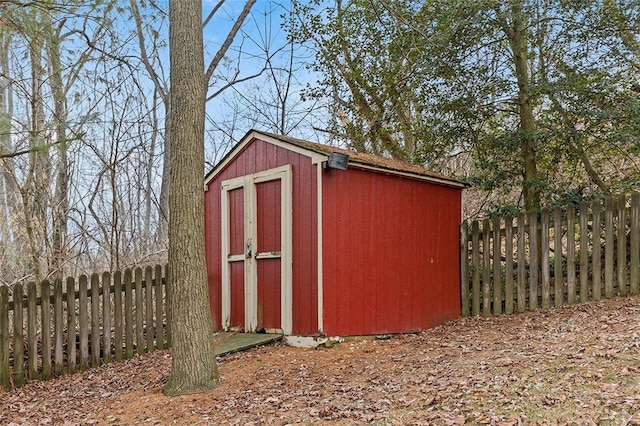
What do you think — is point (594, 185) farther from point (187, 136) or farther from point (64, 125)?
point (64, 125)

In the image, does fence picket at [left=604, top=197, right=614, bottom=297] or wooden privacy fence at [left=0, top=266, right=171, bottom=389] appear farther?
fence picket at [left=604, top=197, right=614, bottom=297]

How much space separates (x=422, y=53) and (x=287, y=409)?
5828mm

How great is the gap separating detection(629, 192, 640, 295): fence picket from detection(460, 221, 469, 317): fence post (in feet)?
6.66

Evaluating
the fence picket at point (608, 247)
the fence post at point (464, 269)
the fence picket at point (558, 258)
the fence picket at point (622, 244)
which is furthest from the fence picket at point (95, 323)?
the fence picket at point (622, 244)

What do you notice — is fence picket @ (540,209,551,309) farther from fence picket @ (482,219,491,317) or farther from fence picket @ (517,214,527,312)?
fence picket @ (482,219,491,317)

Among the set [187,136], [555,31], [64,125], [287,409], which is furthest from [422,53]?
[287,409]

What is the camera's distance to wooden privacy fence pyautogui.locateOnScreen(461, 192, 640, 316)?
20.6 feet

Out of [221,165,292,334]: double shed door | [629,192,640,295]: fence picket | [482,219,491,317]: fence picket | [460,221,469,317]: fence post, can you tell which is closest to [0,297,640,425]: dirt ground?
[629,192,640,295]: fence picket

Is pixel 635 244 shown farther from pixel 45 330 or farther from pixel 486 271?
pixel 45 330

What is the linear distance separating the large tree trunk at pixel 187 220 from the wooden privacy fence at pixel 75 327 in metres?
1.86

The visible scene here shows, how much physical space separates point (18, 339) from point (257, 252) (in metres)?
2.73

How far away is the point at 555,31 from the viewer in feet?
23.7

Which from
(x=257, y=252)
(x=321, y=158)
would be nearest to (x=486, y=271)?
(x=321, y=158)

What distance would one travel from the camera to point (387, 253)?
608cm
